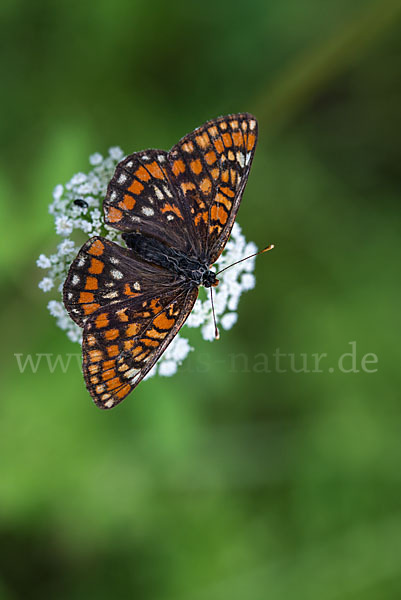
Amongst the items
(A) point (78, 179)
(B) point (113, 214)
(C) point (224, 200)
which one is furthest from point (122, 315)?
(A) point (78, 179)

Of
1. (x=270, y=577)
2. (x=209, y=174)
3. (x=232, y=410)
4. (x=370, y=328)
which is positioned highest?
(x=209, y=174)

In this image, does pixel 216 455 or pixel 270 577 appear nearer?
pixel 270 577

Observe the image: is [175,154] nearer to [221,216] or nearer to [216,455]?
[221,216]

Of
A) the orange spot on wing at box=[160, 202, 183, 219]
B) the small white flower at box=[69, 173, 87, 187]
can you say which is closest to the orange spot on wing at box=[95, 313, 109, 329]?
the orange spot on wing at box=[160, 202, 183, 219]

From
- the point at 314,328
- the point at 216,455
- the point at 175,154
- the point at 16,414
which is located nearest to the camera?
the point at 175,154

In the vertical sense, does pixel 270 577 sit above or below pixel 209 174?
below

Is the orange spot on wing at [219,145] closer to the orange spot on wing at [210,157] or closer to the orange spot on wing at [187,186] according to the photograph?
the orange spot on wing at [210,157]

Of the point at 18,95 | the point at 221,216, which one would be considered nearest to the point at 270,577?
the point at 221,216
